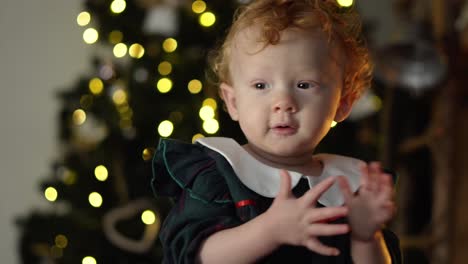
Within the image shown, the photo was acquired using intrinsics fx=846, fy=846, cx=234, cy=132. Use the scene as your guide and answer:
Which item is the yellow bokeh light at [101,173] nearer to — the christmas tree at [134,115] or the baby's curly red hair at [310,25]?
the christmas tree at [134,115]

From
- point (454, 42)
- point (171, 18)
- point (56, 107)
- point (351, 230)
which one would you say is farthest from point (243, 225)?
point (56, 107)

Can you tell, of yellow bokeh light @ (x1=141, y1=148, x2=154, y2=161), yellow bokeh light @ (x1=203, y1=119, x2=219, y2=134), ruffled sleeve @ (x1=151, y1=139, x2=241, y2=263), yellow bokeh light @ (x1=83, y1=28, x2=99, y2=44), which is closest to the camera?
ruffled sleeve @ (x1=151, y1=139, x2=241, y2=263)

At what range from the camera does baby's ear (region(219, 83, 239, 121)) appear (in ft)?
4.17

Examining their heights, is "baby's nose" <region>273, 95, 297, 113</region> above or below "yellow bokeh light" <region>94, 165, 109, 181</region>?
above

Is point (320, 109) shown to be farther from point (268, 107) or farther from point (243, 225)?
point (243, 225)

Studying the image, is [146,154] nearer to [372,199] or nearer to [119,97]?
[372,199]

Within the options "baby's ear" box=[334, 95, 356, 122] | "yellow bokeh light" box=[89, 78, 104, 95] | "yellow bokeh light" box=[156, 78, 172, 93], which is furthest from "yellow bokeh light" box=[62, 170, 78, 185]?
"baby's ear" box=[334, 95, 356, 122]

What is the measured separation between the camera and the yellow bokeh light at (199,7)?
2.92m

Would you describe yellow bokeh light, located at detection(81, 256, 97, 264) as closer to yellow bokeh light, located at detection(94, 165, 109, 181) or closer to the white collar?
yellow bokeh light, located at detection(94, 165, 109, 181)

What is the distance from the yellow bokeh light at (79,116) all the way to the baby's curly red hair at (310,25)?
1.80 metres

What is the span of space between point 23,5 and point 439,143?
1975mm

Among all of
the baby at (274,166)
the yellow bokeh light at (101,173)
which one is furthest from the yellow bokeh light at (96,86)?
the baby at (274,166)

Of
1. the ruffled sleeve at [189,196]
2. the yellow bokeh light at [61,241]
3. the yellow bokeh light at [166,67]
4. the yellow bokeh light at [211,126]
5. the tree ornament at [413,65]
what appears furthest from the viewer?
the tree ornament at [413,65]

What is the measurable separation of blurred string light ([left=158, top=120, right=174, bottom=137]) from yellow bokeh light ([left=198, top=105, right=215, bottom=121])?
4.7 inches
